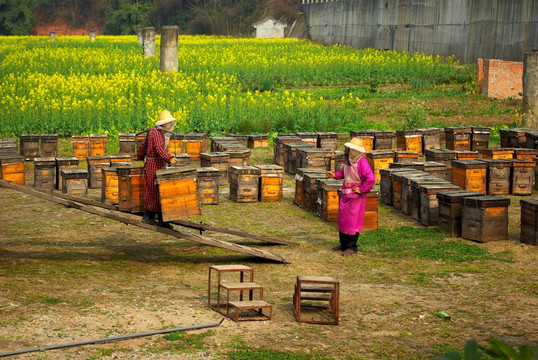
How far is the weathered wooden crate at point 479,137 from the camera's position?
19609 mm

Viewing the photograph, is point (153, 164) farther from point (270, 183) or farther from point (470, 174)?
point (470, 174)

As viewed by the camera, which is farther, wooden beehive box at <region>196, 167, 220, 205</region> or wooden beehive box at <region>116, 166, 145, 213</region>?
wooden beehive box at <region>196, 167, 220, 205</region>

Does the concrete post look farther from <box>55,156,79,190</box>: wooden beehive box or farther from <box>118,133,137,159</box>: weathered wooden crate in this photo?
<box>55,156,79,190</box>: wooden beehive box

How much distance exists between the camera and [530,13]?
3084cm

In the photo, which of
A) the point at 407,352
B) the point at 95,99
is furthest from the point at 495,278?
the point at 95,99

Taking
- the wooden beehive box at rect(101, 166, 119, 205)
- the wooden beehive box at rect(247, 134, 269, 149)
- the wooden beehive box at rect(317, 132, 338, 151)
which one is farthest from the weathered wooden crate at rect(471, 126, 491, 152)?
the wooden beehive box at rect(101, 166, 119, 205)

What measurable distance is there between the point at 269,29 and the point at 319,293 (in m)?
70.9

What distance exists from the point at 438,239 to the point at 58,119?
14.1 metres

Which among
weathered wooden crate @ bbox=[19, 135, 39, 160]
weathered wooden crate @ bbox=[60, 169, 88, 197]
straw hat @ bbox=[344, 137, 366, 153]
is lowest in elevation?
weathered wooden crate @ bbox=[60, 169, 88, 197]

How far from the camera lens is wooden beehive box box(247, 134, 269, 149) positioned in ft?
68.9

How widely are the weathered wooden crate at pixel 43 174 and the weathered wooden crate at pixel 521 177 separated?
9.58 meters

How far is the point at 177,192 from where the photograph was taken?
33.7 feet

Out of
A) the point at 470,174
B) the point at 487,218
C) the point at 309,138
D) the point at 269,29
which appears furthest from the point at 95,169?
the point at 269,29

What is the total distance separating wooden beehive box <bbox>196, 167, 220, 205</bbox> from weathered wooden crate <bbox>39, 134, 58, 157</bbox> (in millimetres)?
5913
